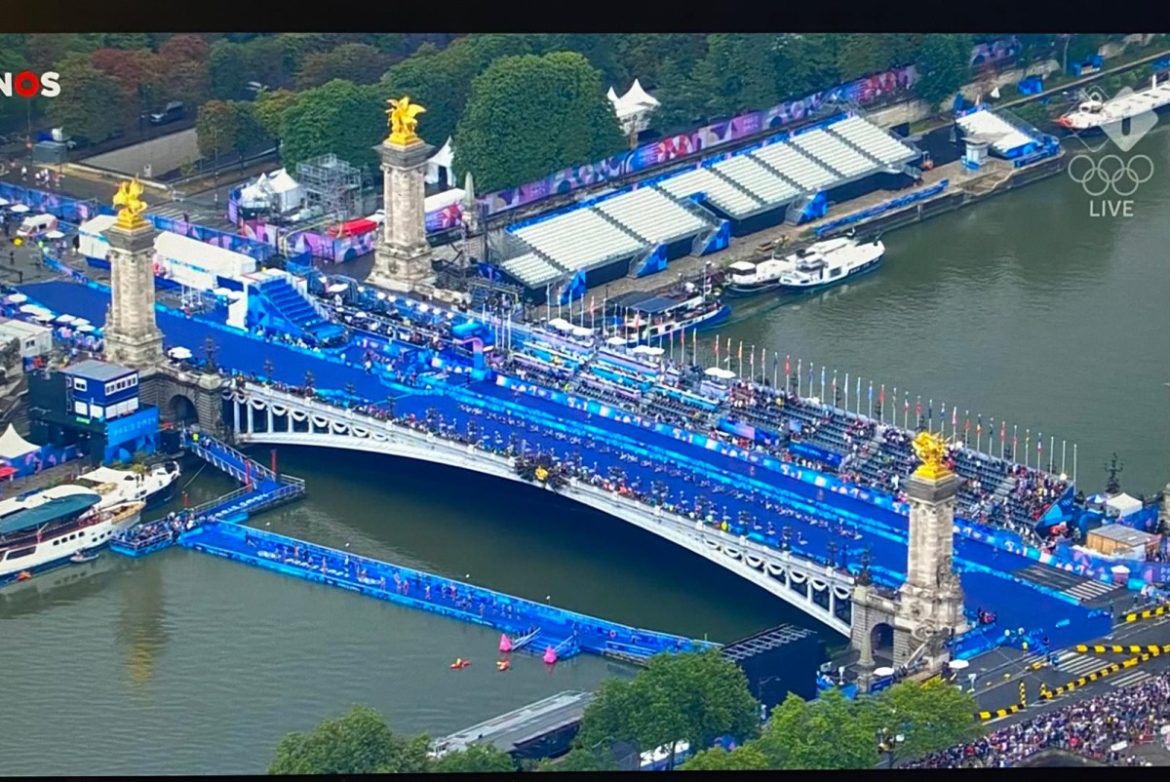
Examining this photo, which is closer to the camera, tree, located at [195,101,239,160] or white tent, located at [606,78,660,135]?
tree, located at [195,101,239,160]

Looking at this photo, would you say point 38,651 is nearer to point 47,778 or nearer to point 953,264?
point 47,778

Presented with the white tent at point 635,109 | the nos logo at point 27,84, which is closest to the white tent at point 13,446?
the nos logo at point 27,84

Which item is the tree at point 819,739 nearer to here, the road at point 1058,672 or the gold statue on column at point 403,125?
the road at point 1058,672

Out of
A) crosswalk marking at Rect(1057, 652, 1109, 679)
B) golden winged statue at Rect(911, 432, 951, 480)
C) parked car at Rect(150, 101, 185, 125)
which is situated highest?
golden winged statue at Rect(911, 432, 951, 480)

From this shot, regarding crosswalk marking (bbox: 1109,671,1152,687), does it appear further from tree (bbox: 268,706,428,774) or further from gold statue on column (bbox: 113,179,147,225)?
gold statue on column (bbox: 113,179,147,225)

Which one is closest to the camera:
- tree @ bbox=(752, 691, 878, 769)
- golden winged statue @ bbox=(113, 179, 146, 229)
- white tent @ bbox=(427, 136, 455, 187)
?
tree @ bbox=(752, 691, 878, 769)

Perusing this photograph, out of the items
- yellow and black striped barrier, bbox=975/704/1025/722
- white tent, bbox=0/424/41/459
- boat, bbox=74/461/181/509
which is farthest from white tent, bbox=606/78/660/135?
yellow and black striped barrier, bbox=975/704/1025/722
